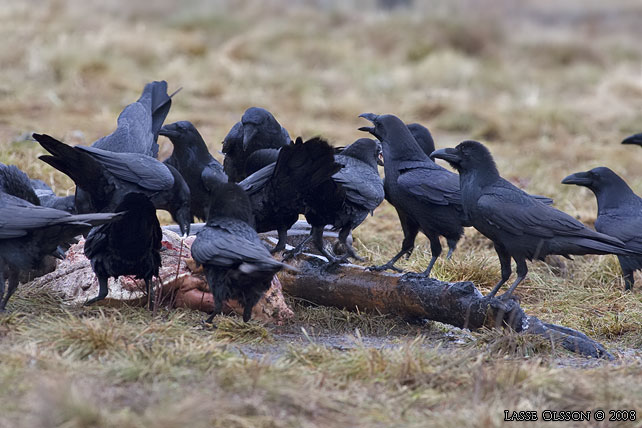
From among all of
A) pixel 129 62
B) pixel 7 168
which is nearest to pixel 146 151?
pixel 7 168

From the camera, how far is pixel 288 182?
219 inches

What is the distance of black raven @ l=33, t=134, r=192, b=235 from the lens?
561cm

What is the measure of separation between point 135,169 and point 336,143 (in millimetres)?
6361

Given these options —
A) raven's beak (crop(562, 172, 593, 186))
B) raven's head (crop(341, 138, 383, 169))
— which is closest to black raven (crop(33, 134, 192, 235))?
raven's head (crop(341, 138, 383, 169))

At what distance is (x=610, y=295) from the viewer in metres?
6.71

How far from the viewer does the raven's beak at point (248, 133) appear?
22.3 ft

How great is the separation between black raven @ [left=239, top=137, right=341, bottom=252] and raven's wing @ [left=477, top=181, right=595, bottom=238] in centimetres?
101

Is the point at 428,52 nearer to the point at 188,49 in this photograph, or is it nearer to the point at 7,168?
the point at 188,49

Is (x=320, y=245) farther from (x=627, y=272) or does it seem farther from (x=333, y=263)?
(x=627, y=272)

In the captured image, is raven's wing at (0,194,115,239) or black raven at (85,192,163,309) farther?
black raven at (85,192,163,309)

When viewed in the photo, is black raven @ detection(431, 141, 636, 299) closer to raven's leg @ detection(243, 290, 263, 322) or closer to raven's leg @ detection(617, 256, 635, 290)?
raven's leg @ detection(243, 290, 263, 322)

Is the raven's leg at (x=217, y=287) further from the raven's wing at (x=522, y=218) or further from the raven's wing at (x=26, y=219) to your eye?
the raven's wing at (x=522, y=218)

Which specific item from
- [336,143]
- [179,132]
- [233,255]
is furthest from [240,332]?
[336,143]

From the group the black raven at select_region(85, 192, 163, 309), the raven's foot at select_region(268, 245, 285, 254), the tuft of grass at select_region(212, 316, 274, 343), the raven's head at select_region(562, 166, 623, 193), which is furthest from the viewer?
the raven's head at select_region(562, 166, 623, 193)
